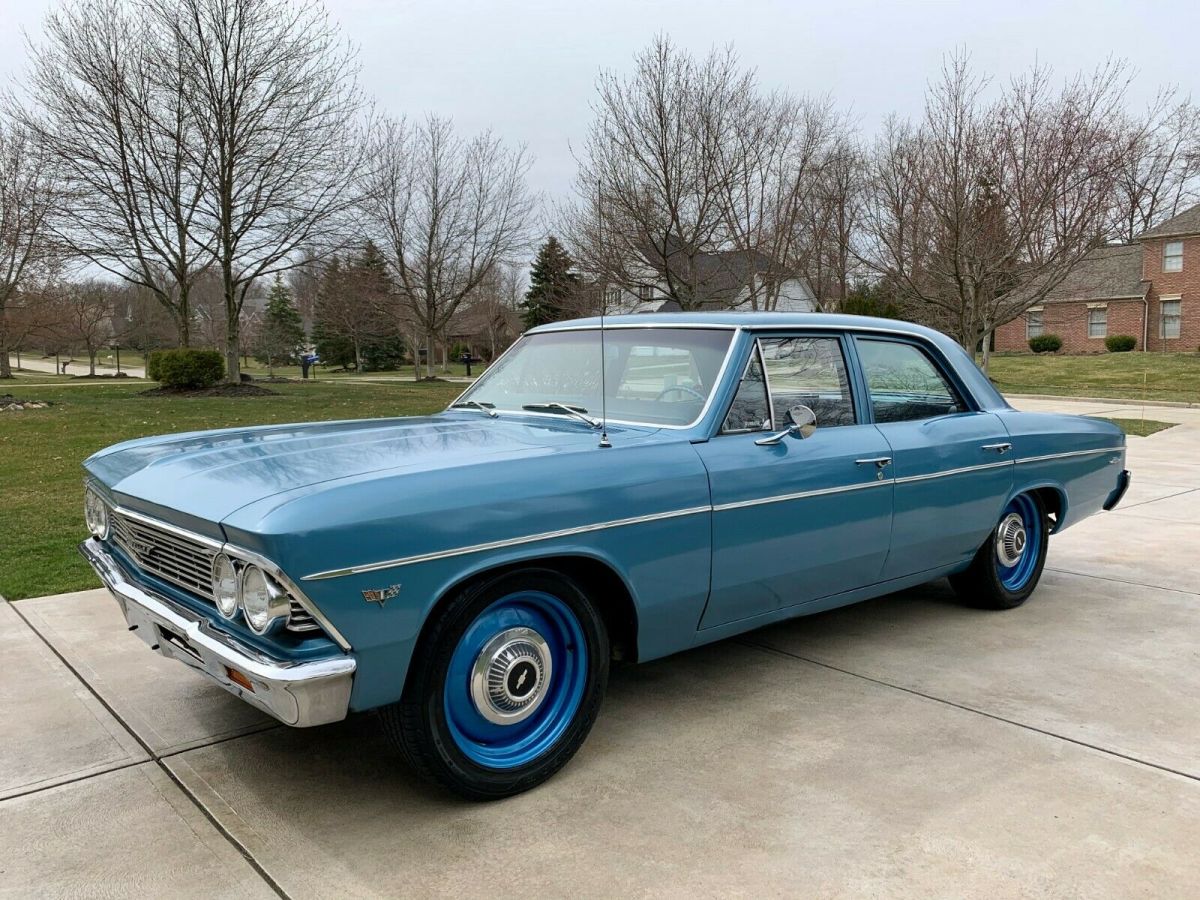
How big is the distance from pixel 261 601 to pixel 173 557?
0.64m

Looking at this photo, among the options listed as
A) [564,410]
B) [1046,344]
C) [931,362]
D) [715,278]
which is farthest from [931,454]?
[1046,344]

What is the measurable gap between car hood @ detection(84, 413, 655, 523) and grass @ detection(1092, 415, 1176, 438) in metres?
12.9

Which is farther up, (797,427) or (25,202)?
(25,202)

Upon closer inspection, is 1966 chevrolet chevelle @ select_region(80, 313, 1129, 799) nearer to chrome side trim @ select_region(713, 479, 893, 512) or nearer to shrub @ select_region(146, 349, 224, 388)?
chrome side trim @ select_region(713, 479, 893, 512)

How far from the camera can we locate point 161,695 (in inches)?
150

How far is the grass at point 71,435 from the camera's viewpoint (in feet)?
19.4

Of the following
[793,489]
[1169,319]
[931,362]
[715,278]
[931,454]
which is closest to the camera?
[793,489]

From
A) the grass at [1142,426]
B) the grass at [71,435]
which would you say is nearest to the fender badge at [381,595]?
the grass at [71,435]

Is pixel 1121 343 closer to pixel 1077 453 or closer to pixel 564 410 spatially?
pixel 1077 453

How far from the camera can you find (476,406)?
4383 mm

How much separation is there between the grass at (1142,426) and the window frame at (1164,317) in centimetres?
2560

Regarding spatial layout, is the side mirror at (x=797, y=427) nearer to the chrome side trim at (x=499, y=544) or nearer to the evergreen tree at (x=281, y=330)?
the chrome side trim at (x=499, y=544)

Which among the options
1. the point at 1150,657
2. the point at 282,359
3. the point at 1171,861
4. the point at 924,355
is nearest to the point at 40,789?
the point at 1171,861

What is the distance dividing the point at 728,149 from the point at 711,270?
2603 mm
